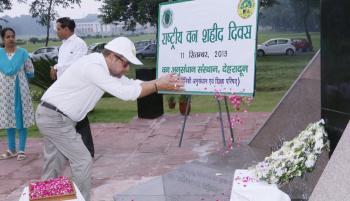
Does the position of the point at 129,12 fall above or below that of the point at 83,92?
above

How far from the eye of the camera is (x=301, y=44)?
674 inches

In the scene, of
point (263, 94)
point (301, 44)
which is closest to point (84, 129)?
point (263, 94)

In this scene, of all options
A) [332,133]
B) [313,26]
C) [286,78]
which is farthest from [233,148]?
[286,78]

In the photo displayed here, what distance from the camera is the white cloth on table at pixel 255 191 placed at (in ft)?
10.00

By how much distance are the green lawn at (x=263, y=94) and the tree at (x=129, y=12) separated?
218 cm

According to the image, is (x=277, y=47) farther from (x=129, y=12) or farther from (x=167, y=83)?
(x=167, y=83)

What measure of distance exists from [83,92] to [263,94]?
1082 cm

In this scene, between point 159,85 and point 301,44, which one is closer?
point 159,85

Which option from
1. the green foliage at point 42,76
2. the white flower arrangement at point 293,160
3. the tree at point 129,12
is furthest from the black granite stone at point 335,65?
the tree at point 129,12

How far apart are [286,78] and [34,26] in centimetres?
2039

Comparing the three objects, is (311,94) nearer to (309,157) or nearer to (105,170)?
(309,157)

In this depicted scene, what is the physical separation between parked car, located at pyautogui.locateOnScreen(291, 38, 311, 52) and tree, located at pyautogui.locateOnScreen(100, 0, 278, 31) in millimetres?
7466

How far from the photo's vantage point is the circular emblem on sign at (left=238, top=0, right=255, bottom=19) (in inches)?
202

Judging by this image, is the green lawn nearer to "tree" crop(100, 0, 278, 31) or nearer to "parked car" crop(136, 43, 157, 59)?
"parked car" crop(136, 43, 157, 59)
